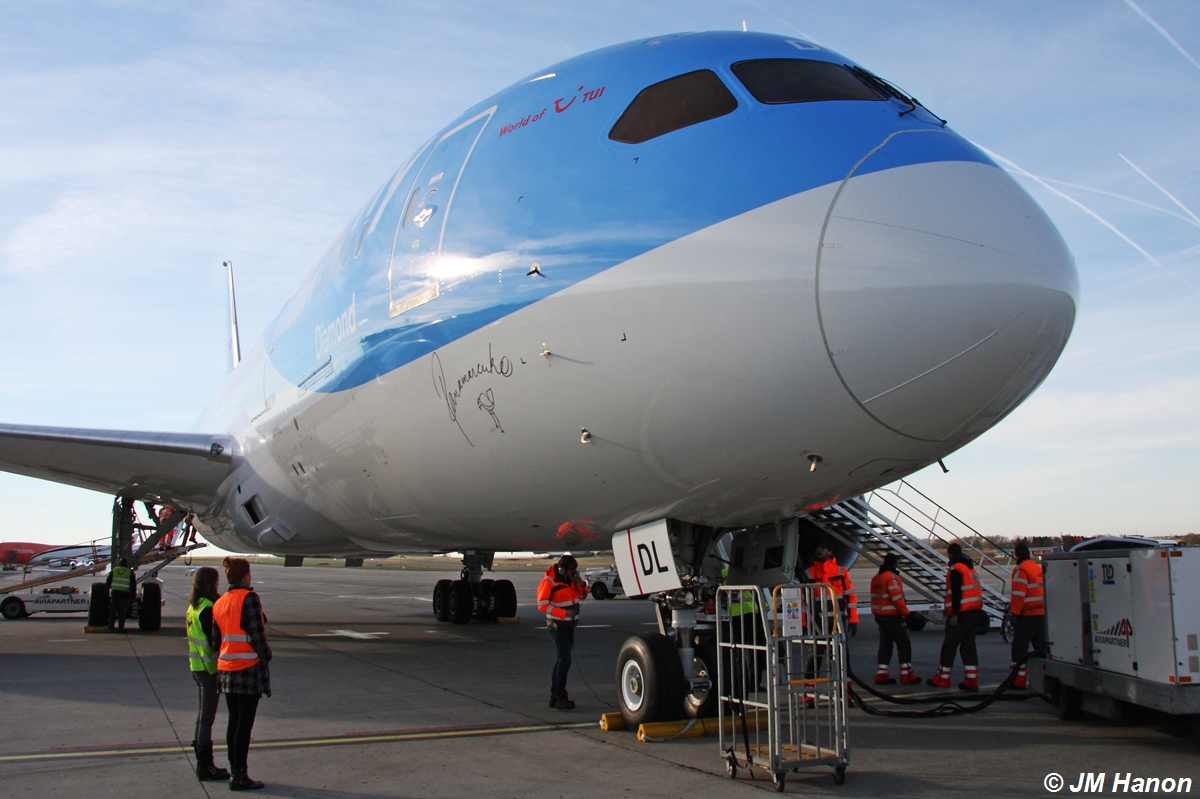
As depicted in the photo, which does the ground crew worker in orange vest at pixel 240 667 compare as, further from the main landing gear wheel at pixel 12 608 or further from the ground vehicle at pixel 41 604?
the main landing gear wheel at pixel 12 608

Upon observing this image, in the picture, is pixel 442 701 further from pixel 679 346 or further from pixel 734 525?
pixel 679 346

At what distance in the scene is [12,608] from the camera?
69.2ft

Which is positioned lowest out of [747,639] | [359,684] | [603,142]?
[359,684]

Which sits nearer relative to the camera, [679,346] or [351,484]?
[679,346]

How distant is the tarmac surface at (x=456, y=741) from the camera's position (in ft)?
18.0

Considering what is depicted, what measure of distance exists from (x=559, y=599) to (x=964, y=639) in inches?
169

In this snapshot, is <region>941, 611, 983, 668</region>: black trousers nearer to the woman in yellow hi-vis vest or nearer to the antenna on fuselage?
the woman in yellow hi-vis vest

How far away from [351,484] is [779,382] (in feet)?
17.1

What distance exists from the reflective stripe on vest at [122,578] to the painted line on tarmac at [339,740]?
34.7 ft

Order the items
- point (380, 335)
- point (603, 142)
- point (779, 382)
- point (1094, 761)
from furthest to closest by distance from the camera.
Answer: point (380, 335) → point (1094, 761) → point (603, 142) → point (779, 382)

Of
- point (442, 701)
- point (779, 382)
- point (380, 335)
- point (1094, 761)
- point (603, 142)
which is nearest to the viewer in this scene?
point (779, 382)

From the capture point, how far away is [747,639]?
8.55m

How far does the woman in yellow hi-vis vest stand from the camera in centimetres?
569

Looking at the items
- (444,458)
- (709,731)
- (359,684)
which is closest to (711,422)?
(444,458)
